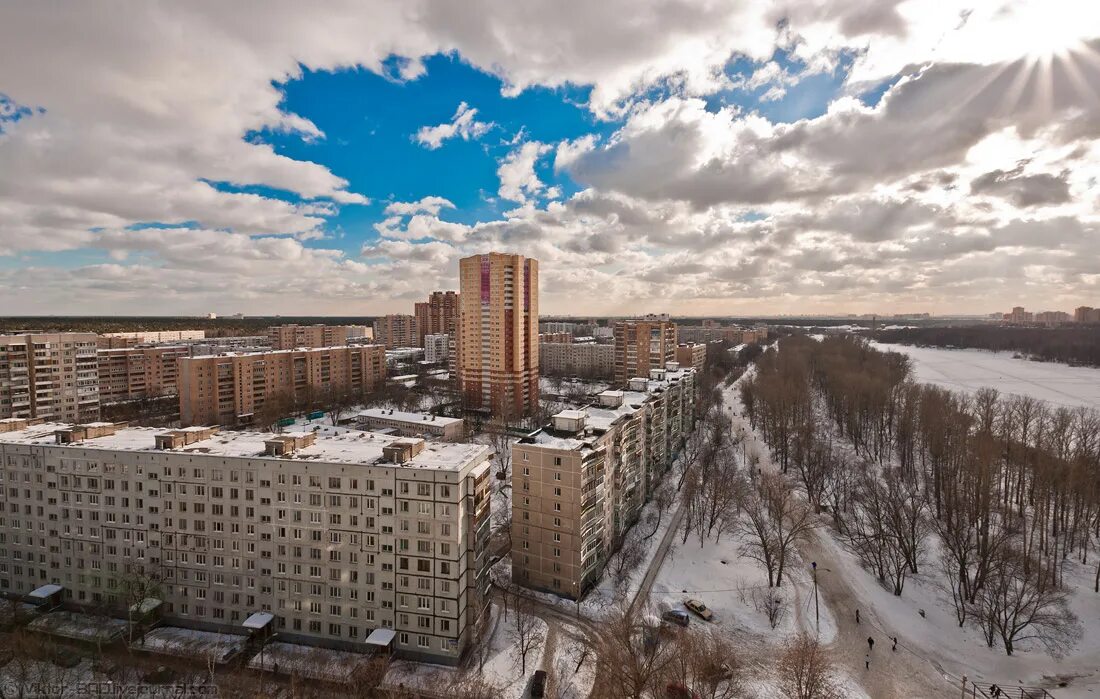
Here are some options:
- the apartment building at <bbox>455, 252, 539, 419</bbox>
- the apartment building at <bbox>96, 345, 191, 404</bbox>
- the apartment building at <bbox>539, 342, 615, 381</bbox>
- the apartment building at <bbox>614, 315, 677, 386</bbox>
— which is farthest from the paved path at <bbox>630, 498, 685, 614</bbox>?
the apartment building at <bbox>96, 345, 191, 404</bbox>

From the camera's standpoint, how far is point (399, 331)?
599 feet

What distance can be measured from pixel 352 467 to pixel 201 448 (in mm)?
9598

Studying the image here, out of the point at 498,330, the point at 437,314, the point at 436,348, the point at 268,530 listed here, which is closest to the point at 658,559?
the point at 268,530

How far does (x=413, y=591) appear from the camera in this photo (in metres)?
25.9

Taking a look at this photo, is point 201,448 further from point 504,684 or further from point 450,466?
point 504,684

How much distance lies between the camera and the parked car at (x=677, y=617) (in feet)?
98.2

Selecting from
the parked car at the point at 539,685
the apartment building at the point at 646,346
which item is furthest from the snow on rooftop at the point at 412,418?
the parked car at the point at 539,685

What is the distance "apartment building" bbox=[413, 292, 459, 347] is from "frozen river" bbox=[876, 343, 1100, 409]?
413 feet

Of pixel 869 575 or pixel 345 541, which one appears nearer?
pixel 345 541

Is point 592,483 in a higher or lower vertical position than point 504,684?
higher

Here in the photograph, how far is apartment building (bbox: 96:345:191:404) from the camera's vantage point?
83.8 meters

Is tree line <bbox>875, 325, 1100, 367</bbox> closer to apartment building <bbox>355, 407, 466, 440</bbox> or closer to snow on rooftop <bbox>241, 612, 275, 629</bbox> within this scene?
apartment building <bbox>355, 407, 466, 440</bbox>

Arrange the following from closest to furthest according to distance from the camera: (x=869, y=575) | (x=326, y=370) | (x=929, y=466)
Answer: (x=869, y=575)
(x=929, y=466)
(x=326, y=370)

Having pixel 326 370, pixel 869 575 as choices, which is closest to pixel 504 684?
pixel 869 575
